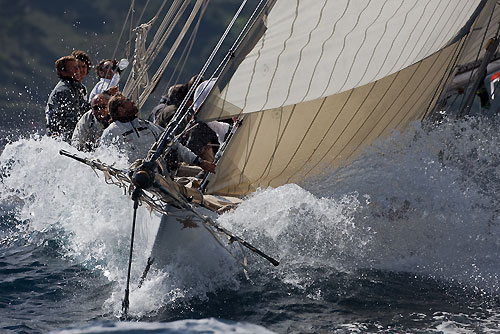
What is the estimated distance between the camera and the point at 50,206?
5742 mm

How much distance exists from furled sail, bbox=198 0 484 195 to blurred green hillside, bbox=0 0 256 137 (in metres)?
28.8

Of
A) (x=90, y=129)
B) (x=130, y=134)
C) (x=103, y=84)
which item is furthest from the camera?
(x=103, y=84)

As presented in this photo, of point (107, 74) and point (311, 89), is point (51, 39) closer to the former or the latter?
point (107, 74)

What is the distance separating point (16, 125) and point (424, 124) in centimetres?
2822

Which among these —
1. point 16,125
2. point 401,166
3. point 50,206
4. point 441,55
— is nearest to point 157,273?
point 401,166

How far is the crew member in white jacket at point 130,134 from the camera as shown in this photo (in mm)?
4160

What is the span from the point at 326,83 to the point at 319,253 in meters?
0.95

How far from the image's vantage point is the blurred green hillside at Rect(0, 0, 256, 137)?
3456 centimetres

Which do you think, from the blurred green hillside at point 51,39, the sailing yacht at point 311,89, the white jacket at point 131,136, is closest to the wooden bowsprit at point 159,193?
the sailing yacht at point 311,89

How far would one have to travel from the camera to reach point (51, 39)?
119ft

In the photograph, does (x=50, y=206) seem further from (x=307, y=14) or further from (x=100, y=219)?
(x=307, y=14)

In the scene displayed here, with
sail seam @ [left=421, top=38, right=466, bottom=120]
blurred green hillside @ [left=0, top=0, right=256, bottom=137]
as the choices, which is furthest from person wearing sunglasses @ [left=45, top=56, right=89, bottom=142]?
blurred green hillside @ [left=0, top=0, right=256, bottom=137]

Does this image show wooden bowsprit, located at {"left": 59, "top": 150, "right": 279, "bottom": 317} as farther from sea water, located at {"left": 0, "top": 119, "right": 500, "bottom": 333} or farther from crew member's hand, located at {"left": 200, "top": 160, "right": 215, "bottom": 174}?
crew member's hand, located at {"left": 200, "top": 160, "right": 215, "bottom": 174}

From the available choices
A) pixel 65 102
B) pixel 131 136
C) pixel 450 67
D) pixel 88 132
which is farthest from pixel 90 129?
pixel 450 67
